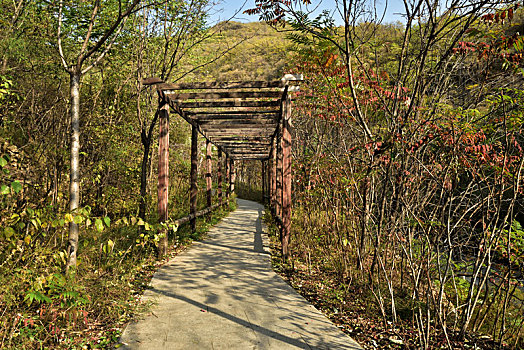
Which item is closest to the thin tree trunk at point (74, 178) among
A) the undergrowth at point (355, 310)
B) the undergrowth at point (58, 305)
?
the undergrowth at point (58, 305)

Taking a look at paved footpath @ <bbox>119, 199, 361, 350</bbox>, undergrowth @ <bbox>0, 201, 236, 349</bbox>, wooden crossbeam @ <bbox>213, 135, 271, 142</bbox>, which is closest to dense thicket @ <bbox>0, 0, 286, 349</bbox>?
undergrowth @ <bbox>0, 201, 236, 349</bbox>

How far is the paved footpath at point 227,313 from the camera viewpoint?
2988 millimetres

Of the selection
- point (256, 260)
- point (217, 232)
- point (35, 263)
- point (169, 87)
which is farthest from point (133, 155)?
point (35, 263)

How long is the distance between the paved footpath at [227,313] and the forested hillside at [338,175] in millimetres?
274

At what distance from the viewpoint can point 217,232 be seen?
8938 millimetres

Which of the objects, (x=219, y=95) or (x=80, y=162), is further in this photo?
(x=80, y=162)

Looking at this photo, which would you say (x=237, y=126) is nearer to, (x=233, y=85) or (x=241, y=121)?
(x=241, y=121)

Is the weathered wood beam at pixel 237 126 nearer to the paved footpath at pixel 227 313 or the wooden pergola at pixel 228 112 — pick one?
the wooden pergola at pixel 228 112

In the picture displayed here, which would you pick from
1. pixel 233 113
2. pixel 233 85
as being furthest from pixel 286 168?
pixel 233 113

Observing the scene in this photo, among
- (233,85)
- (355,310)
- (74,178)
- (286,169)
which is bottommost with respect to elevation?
(355,310)

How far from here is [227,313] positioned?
3594 mm

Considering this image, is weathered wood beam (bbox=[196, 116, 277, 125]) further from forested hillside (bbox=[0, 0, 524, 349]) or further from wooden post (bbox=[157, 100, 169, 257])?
wooden post (bbox=[157, 100, 169, 257])

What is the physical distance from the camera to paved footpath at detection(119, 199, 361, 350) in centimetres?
299

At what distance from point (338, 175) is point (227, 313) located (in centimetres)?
332
